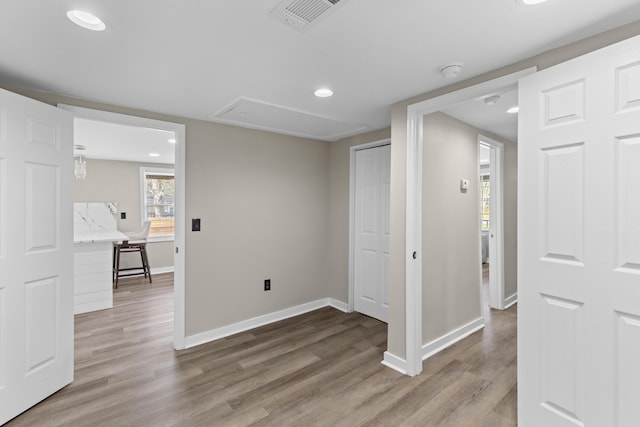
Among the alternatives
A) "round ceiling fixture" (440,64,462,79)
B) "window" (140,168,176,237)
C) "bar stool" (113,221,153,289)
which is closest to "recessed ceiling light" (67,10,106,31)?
"round ceiling fixture" (440,64,462,79)

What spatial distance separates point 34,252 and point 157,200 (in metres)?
4.73

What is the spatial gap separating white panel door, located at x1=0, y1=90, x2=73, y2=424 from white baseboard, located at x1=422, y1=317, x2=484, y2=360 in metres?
2.92

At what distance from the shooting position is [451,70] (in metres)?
1.93

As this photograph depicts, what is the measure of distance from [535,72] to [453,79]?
0.49 meters

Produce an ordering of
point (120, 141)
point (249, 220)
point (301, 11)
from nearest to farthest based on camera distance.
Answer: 1. point (301, 11)
2. point (249, 220)
3. point (120, 141)

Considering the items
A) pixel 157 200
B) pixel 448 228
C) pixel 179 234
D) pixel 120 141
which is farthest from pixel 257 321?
pixel 157 200

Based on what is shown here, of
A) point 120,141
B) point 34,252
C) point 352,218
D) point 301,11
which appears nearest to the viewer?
point 301,11

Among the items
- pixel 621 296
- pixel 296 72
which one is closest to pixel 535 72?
pixel 621 296

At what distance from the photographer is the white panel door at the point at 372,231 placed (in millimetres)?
3645

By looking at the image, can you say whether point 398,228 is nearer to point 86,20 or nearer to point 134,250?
point 86,20

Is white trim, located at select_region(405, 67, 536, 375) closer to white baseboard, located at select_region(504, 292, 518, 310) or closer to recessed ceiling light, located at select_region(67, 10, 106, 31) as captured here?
recessed ceiling light, located at select_region(67, 10, 106, 31)

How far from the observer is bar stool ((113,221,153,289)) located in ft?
17.3

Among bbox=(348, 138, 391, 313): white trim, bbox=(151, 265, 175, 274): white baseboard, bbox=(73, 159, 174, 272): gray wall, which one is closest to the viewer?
bbox=(348, 138, 391, 313): white trim

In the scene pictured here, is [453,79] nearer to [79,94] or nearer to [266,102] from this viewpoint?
[266,102]
